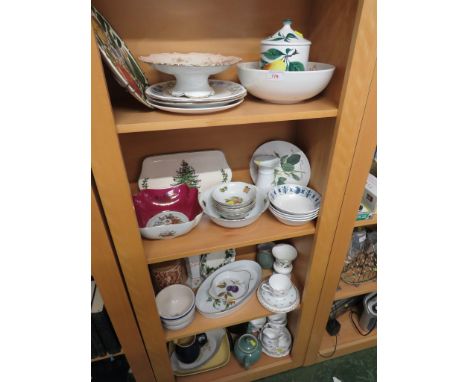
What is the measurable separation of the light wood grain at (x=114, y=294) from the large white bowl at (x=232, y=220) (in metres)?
0.29

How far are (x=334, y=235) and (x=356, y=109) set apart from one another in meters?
0.40

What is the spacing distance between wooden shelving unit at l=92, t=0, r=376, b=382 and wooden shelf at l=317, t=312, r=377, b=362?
0.38 metres

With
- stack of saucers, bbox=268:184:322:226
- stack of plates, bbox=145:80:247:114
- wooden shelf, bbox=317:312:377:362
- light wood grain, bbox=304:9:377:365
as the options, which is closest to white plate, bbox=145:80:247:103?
stack of plates, bbox=145:80:247:114

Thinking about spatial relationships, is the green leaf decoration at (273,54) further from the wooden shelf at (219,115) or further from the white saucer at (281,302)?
the white saucer at (281,302)

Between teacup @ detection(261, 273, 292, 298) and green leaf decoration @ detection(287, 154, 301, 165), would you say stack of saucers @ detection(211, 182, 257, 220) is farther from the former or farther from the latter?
teacup @ detection(261, 273, 292, 298)

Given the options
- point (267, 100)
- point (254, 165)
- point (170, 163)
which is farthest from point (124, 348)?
point (267, 100)

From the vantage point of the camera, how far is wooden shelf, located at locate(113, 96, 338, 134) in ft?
1.89

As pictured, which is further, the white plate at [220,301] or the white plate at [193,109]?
the white plate at [220,301]

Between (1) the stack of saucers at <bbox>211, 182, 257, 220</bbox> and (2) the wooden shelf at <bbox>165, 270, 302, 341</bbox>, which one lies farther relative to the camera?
(2) the wooden shelf at <bbox>165, 270, 302, 341</bbox>

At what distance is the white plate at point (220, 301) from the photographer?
1018mm

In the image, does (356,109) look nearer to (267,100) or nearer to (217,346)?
(267,100)

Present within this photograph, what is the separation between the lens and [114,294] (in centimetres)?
77

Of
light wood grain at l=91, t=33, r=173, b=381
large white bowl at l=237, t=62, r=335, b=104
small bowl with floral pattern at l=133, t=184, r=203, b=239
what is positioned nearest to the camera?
light wood grain at l=91, t=33, r=173, b=381

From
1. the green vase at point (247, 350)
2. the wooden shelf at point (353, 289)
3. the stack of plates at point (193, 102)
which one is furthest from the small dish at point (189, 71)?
the green vase at point (247, 350)
